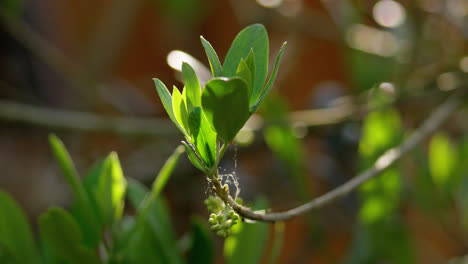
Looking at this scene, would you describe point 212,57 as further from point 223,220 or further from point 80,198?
point 80,198

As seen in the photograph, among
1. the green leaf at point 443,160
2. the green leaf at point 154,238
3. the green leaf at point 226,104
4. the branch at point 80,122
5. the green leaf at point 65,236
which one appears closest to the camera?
the green leaf at point 226,104

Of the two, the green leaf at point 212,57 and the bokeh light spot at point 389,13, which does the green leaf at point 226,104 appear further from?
the bokeh light spot at point 389,13

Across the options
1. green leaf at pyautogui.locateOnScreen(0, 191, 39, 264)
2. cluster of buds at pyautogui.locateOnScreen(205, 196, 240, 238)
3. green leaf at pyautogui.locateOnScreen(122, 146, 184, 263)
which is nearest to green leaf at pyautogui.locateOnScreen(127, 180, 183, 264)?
green leaf at pyautogui.locateOnScreen(122, 146, 184, 263)

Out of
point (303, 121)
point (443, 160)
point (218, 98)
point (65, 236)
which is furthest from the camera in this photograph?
point (303, 121)

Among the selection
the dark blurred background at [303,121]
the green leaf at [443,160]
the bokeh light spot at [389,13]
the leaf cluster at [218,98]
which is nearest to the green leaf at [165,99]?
the leaf cluster at [218,98]

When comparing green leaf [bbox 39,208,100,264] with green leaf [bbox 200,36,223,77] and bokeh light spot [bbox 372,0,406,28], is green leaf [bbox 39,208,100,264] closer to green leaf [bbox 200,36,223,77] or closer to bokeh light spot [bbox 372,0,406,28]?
green leaf [bbox 200,36,223,77]

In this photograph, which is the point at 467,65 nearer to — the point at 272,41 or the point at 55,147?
the point at 55,147

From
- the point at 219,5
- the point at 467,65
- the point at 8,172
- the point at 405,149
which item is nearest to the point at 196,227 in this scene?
the point at 405,149

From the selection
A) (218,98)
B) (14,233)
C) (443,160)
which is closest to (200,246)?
(14,233)
